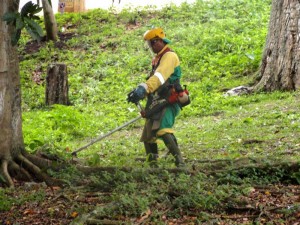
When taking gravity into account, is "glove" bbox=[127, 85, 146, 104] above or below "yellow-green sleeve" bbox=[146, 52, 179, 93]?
below

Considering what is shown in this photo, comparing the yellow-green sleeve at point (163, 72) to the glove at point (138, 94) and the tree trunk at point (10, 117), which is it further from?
the tree trunk at point (10, 117)

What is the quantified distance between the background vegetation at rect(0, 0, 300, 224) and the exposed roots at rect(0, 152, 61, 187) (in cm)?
22

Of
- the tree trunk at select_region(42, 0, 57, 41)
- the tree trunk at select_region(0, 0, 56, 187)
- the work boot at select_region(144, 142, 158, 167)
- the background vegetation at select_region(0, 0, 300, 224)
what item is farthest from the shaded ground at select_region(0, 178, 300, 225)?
the tree trunk at select_region(42, 0, 57, 41)

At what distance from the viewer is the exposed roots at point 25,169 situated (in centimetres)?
764

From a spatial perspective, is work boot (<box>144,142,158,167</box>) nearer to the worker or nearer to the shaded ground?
the worker

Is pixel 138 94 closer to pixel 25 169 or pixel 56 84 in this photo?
pixel 25 169

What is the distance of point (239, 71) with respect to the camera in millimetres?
17000

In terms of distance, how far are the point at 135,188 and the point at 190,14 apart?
16.4 metres

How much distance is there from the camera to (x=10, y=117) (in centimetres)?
779

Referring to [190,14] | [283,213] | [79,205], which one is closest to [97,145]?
[79,205]

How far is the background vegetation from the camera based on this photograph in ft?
21.7

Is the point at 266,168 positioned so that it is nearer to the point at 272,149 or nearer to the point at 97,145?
the point at 272,149

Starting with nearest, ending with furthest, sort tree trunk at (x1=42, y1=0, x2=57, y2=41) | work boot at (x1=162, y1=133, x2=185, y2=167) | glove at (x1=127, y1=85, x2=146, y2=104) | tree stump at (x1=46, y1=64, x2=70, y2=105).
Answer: glove at (x1=127, y1=85, x2=146, y2=104)
work boot at (x1=162, y1=133, x2=185, y2=167)
tree stump at (x1=46, y1=64, x2=70, y2=105)
tree trunk at (x1=42, y1=0, x2=57, y2=41)

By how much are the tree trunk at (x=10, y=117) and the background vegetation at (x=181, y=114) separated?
17.4 inches
